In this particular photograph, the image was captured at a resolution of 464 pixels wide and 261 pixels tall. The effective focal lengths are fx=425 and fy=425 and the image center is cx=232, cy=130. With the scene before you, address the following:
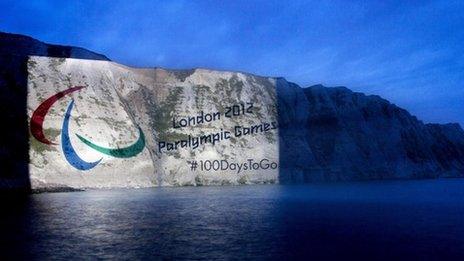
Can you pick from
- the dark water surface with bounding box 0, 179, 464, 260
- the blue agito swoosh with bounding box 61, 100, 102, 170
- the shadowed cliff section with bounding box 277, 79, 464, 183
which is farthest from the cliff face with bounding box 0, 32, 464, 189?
the dark water surface with bounding box 0, 179, 464, 260

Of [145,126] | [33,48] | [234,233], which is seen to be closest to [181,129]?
[145,126]

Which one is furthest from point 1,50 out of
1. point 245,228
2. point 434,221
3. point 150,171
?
point 434,221

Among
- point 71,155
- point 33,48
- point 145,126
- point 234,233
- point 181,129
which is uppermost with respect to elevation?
point 33,48

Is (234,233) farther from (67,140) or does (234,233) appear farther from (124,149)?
(124,149)

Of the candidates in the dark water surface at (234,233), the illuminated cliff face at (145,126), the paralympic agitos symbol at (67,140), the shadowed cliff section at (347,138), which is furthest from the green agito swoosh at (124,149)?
the dark water surface at (234,233)

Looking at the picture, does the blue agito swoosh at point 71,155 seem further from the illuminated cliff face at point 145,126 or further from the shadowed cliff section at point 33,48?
the shadowed cliff section at point 33,48

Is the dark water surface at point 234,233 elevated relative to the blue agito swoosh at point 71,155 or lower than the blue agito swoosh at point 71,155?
lower

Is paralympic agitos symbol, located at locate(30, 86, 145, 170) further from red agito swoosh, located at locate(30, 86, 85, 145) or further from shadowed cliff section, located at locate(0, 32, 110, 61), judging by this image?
shadowed cliff section, located at locate(0, 32, 110, 61)
